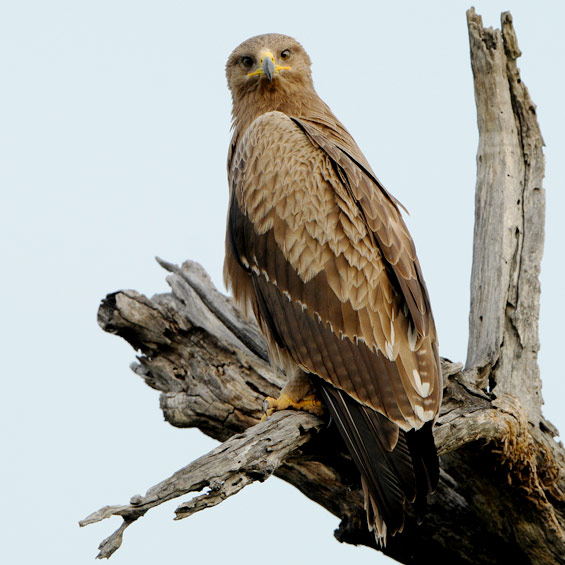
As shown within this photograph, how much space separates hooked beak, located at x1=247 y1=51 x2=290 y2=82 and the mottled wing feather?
0.70 m

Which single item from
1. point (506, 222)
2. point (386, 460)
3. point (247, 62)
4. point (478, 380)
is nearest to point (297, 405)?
point (386, 460)

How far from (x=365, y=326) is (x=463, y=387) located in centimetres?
101

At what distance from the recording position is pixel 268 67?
5.82 metres

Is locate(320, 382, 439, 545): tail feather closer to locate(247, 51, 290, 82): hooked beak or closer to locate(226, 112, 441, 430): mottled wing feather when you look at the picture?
locate(226, 112, 441, 430): mottled wing feather

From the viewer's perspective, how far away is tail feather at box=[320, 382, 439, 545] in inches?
174

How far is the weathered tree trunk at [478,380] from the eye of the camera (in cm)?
532

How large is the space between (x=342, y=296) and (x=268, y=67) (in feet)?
6.45

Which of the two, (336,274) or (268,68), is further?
(268,68)

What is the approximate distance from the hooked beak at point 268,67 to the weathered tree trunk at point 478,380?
1617 mm

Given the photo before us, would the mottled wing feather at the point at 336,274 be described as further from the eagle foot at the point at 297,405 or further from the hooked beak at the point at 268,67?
the hooked beak at the point at 268,67

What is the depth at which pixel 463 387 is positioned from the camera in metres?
5.37

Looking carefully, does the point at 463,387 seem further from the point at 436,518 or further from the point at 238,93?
the point at 238,93

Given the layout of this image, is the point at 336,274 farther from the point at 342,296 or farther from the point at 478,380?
the point at 478,380

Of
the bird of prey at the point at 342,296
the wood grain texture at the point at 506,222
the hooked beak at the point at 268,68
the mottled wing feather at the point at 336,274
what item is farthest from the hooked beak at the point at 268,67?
the wood grain texture at the point at 506,222
